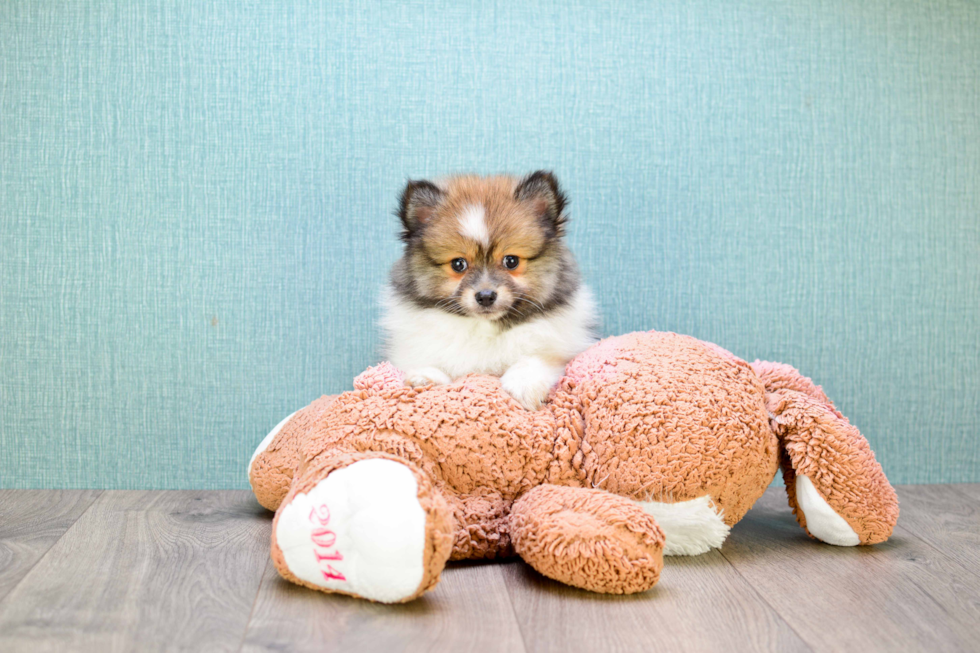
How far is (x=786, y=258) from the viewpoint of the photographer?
2613 mm

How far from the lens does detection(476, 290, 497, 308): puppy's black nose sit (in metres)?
1.93

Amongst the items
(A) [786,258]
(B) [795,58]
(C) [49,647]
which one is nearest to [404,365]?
(C) [49,647]

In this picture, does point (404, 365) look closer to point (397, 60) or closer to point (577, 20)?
point (397, 60)

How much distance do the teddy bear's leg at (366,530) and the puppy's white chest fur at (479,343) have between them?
56 centimetres

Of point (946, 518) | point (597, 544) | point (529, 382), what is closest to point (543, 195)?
point (529, 382)

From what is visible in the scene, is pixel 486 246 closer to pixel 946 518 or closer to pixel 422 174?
pixel 422 174

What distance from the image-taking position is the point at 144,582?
1.60 meters

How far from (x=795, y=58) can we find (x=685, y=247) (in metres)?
0.73

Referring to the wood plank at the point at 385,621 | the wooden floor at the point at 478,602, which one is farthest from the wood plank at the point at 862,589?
the wood plank at the point at 385,621

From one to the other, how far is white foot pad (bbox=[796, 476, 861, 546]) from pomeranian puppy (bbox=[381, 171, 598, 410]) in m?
0.65

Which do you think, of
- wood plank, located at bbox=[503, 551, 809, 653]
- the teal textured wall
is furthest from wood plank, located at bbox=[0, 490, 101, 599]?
wood plank, located at bbox=[503, 551, 809, 653]

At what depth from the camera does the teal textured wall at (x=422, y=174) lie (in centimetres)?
243

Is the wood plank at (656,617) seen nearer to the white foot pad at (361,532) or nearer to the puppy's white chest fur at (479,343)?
the white foot pad at (361,532)

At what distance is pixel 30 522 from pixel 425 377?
1.15m
